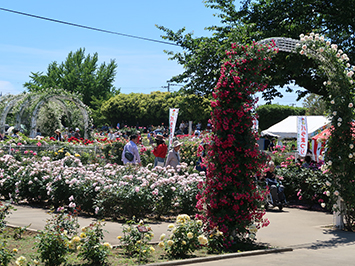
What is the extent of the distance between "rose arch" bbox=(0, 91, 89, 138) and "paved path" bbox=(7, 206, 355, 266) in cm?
1338

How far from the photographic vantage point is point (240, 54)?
723cm

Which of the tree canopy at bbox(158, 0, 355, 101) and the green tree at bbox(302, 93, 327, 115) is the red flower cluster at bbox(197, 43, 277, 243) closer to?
the tree canopy at bbox(158, 0, 355, 101)

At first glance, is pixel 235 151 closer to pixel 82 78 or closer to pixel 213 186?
pixel 213 186

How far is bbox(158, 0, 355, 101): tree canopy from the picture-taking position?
1586 centimetres

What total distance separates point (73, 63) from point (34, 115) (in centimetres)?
4934

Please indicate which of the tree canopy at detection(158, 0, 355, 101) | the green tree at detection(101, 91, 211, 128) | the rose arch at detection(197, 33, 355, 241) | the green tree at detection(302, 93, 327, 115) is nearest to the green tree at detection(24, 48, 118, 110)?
the green tree at detection(101, 91, 211, 128)

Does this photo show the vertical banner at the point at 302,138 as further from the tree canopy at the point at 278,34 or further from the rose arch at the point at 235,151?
the rose arch at the point at 235,151

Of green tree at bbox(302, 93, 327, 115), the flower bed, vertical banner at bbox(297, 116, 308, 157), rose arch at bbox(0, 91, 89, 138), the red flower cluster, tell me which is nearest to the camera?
the red flower cluster

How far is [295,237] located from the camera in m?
7.63

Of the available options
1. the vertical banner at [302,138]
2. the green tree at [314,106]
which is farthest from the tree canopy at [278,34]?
the green tree at [314,106]

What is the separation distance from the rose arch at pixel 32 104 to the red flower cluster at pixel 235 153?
685 inches

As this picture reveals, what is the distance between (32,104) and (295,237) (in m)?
18.3

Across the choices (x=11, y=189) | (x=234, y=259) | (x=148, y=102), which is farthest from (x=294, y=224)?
(x=148, y=102)

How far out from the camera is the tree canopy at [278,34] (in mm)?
15859
